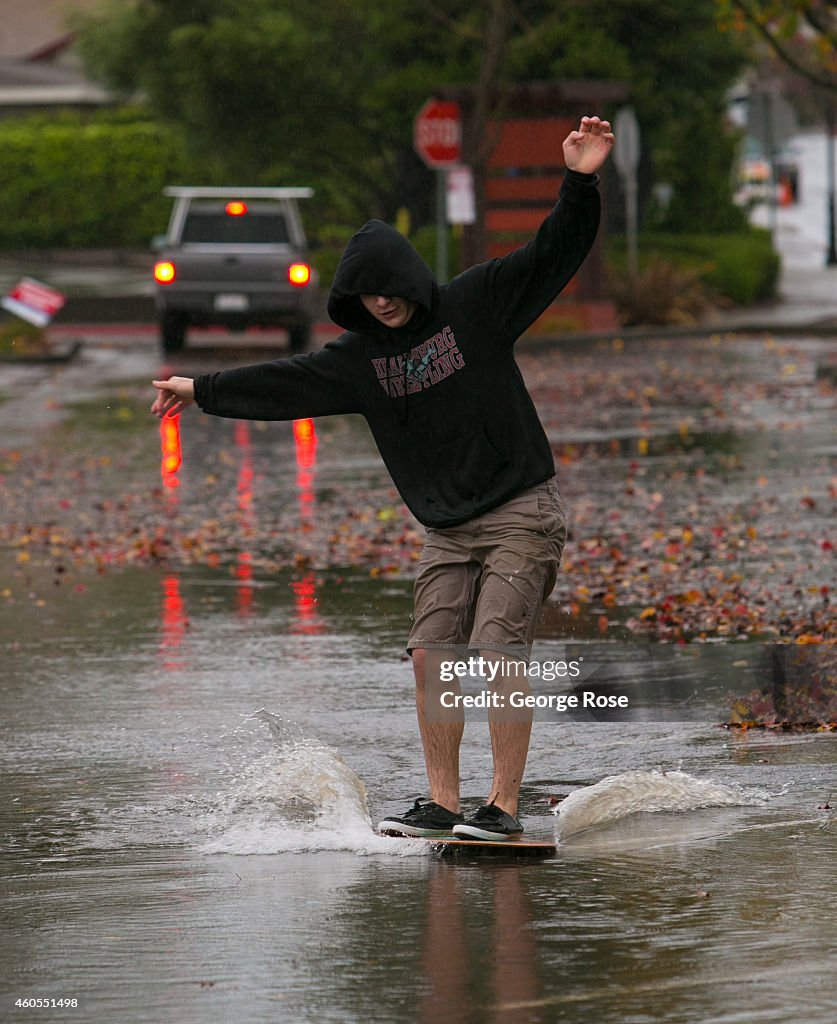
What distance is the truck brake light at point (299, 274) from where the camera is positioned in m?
26.3

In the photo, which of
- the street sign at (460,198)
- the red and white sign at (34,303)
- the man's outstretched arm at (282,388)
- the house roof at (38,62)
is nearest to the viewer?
the man's outstretched arm at (282,388)

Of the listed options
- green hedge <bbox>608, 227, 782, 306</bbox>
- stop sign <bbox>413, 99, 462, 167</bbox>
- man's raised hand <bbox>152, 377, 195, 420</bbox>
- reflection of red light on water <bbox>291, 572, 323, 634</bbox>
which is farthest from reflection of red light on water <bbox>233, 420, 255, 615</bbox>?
green hedge <bbox>608, 227, 782, 306</bbox>

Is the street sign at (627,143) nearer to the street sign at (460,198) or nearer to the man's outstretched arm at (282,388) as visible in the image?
the street sign at (460,198)

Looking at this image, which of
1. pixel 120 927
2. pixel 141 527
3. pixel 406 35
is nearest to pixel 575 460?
pixel 141 527

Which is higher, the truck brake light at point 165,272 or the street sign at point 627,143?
the street sign at point 627,143

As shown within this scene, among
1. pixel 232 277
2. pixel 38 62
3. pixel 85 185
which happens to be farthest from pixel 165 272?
pixel 38 62

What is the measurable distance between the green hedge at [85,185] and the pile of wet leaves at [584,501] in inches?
1253

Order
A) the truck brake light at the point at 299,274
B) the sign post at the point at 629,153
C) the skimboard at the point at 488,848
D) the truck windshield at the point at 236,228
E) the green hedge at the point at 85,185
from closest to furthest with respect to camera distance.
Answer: the skimboard at the point at 488,848
the truck brake light at the point at 299,274
the truck windshield at the point at 236,228
the sign post at the point at 629,153
the green hedge at the point at 85,185

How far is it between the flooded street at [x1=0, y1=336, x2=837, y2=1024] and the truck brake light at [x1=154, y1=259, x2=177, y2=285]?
11.4 meters

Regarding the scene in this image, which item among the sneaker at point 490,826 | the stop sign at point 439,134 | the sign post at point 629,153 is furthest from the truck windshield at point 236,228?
the sneaker at point 490,826

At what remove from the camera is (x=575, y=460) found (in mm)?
16125

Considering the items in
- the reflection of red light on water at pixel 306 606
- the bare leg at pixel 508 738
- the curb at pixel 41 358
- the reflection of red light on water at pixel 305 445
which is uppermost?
the curb at pixel 41 358

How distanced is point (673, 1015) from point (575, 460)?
12.0 m

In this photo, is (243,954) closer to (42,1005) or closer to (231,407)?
(42,1005)
